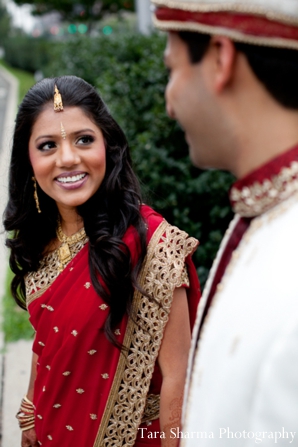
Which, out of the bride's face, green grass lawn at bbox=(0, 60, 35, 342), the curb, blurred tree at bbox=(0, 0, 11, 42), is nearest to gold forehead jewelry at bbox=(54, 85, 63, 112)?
the bride's face

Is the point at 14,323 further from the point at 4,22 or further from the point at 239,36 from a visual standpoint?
the point at 4,22

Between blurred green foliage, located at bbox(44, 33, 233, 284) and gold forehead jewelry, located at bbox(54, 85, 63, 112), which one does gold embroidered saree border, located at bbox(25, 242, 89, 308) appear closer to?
gold forehead jewelry, located at bbox(54, 85, 63, 112)

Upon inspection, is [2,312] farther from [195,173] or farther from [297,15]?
[297,15]

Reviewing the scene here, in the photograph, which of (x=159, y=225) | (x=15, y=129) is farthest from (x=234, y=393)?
(x=15, y=129)

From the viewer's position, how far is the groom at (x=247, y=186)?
89 cm

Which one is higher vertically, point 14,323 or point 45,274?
point 14,323

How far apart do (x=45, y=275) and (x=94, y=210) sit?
30 cm

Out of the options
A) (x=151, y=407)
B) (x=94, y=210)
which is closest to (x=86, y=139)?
(x=94, y=210)

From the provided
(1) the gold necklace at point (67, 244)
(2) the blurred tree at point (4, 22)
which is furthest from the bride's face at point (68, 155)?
(2) the blurred tree at point (4, 22)

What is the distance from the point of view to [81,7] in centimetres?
2170

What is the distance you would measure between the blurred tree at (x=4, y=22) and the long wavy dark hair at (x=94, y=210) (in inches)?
1933

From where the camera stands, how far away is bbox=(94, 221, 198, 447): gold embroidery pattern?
6.21 ft

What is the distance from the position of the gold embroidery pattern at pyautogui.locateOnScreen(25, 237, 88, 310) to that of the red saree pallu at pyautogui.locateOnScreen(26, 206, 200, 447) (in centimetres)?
9

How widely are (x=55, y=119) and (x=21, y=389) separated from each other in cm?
239
